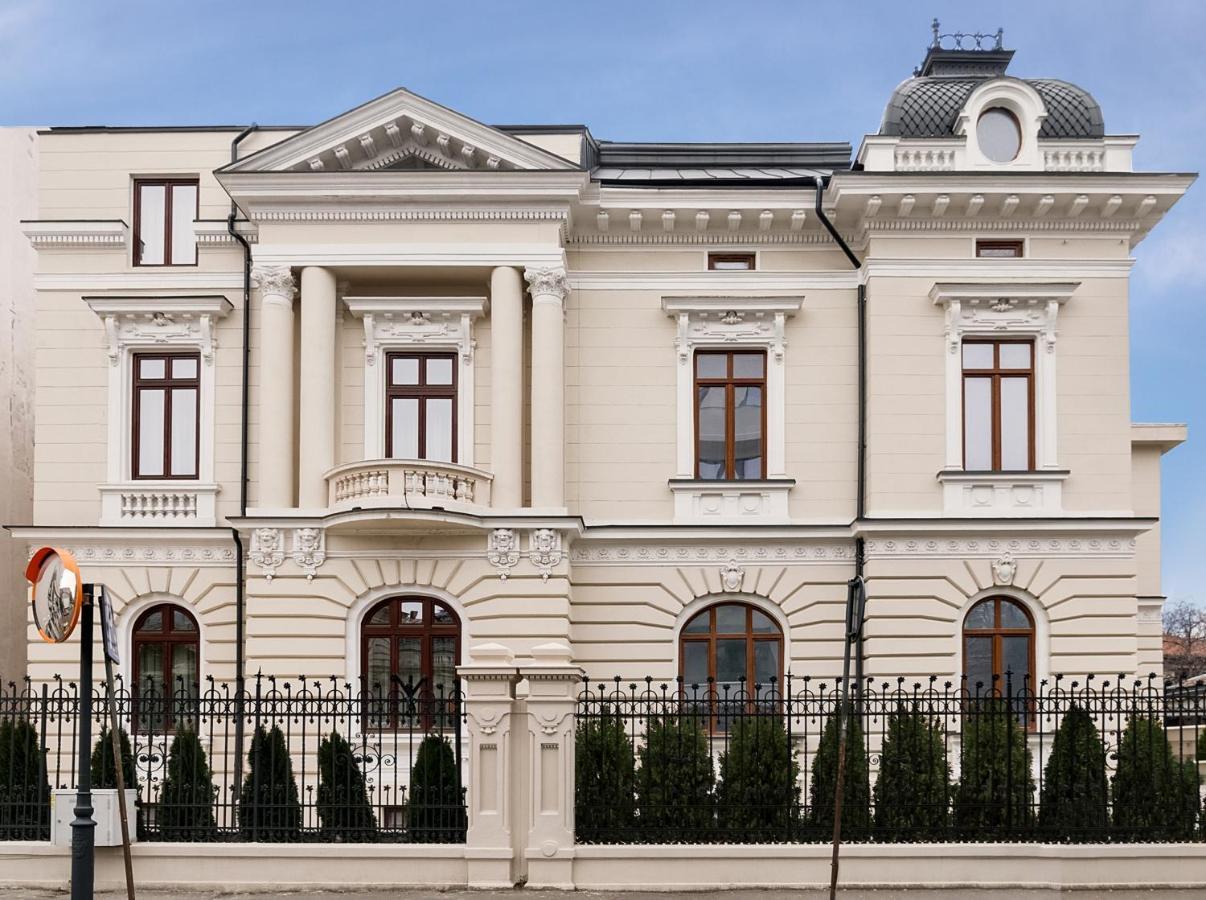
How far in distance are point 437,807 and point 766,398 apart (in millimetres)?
12198

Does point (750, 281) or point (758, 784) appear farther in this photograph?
point (750, 281)

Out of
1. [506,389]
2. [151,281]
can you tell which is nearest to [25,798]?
[506,389]

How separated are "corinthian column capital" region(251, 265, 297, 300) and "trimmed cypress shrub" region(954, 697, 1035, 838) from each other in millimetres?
13742

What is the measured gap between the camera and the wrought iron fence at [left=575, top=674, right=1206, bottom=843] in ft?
60.7

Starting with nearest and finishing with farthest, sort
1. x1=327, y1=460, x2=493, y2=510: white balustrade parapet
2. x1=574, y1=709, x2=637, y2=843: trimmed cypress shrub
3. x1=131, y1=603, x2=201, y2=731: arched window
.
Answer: x1=574, y1=709, x2=637, y2=843: trimmed cypress shrub
x1=327, y1=460, x2=493, y2=510: white balustrade parapet
x1=131, y1=603, x2=201, y2=731: arched window

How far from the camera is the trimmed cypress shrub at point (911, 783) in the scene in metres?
18.6

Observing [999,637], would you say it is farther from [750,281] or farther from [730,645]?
[750,281]

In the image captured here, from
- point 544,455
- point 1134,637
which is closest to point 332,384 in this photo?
point 544,455

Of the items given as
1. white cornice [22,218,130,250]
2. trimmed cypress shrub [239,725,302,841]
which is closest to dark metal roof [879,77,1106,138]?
white cornice [22,218,130,250]

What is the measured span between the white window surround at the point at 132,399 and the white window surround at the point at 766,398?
25.7 feet

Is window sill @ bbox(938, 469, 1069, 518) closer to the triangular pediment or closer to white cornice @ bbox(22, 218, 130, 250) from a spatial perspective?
the triangular pediment

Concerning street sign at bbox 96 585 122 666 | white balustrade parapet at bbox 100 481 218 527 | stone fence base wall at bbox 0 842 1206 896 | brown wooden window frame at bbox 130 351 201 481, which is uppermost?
brown wooden window frame at bbox 130 351 201 481

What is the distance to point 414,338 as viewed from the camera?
28234mm

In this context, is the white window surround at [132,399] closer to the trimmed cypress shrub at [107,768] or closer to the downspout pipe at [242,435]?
the downspout pipe at [242,435]
